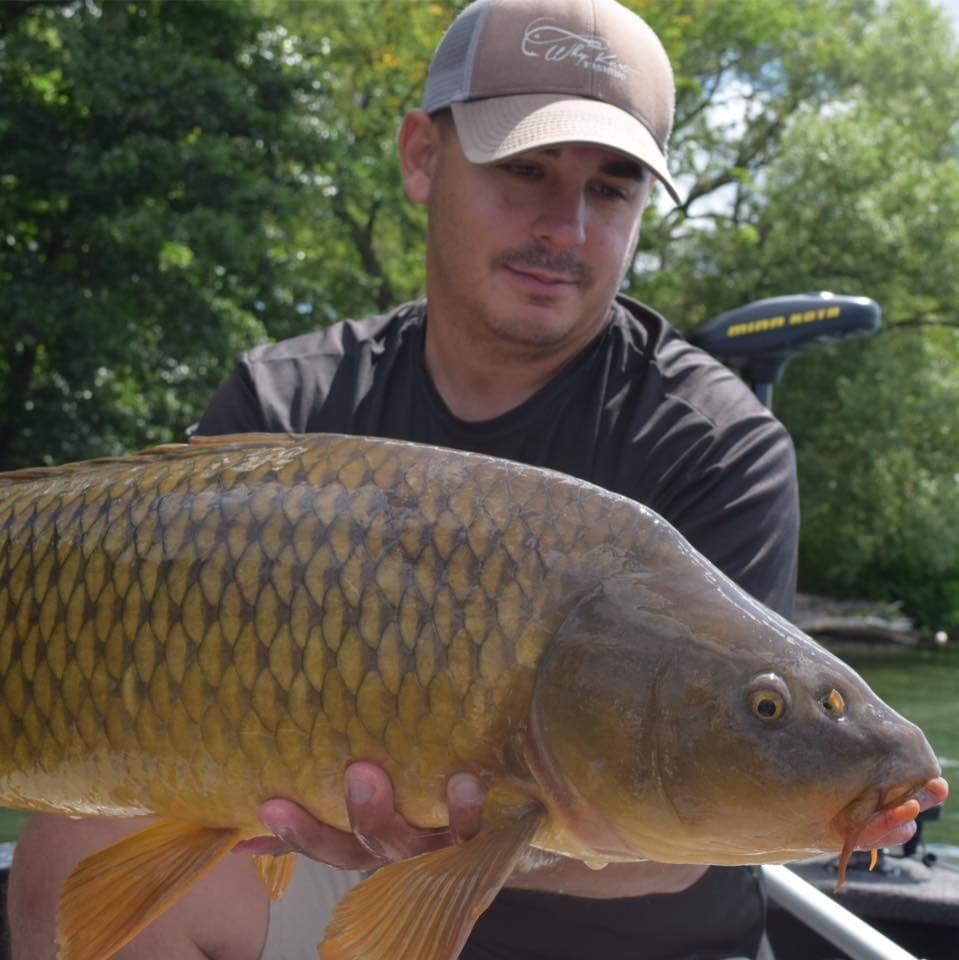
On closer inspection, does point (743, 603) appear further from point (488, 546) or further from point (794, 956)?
point (794, 956)

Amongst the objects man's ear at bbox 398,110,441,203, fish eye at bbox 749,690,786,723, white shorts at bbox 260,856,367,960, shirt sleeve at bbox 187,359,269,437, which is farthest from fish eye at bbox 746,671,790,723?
man's ear at bbox 398,110,441,203

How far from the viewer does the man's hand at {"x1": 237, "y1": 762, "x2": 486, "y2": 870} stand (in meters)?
1.34

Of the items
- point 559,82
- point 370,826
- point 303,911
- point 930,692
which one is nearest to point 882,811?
point 370,826

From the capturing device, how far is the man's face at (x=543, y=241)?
219cm

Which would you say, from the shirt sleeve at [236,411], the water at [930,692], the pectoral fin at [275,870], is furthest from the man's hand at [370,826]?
the water at [930,692]

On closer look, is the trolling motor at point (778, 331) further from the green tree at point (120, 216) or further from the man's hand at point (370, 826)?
the green tree at point (120, 216)

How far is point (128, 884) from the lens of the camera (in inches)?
57.2

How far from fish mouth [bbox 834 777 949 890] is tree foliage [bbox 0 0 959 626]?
33.0 feet

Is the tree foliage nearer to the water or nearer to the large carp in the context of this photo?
the water

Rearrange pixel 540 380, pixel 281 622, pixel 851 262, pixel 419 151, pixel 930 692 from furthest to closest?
pixel 851 262
pixel 930 692
pixel 419 151
pixel 540 380
pixel 281 622

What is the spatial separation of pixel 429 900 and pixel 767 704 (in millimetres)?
377

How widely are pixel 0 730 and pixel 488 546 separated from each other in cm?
62

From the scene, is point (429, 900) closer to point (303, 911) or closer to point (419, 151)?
point (303, 911)

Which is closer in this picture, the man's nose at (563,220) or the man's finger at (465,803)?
the man's finger at (465,803)
